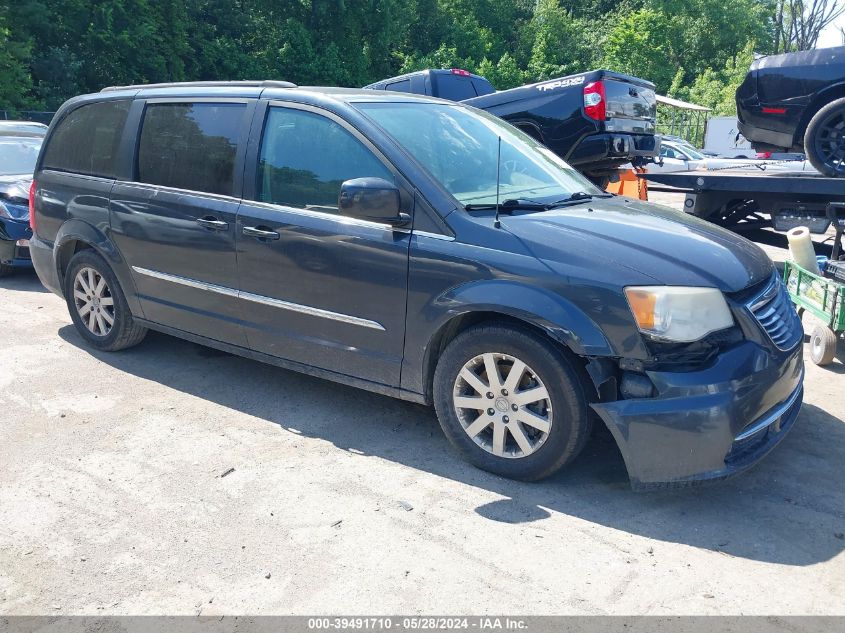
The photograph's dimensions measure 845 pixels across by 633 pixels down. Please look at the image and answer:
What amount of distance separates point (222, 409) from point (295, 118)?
69.6 inches

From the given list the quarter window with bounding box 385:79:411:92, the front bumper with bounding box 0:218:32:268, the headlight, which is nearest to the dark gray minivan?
the headlight

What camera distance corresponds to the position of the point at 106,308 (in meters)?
5.32

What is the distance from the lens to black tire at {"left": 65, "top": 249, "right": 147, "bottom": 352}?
→ 17.0 feet

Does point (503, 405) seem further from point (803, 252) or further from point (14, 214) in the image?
point (14, 214)

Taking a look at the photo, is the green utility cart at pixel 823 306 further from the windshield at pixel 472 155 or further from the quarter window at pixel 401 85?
the quarter window at pixel 401 85

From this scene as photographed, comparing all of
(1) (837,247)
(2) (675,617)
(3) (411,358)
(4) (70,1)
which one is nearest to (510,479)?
(3) (411,358)

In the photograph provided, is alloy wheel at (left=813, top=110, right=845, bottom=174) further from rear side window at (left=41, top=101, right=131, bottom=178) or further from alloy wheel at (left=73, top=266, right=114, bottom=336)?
alloy wheel at (left=73, top=266, right=114, bottom=336)

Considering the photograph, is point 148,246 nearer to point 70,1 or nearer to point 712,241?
point 712,241

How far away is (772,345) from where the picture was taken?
3.36m

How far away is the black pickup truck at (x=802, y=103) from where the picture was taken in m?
7.24

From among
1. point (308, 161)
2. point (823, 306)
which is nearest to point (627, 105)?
point (823, 306)

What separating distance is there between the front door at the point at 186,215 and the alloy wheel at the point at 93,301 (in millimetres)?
461

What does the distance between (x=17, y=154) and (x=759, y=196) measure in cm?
853

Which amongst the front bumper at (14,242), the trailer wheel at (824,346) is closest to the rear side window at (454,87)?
the front bumper at (14,242)
